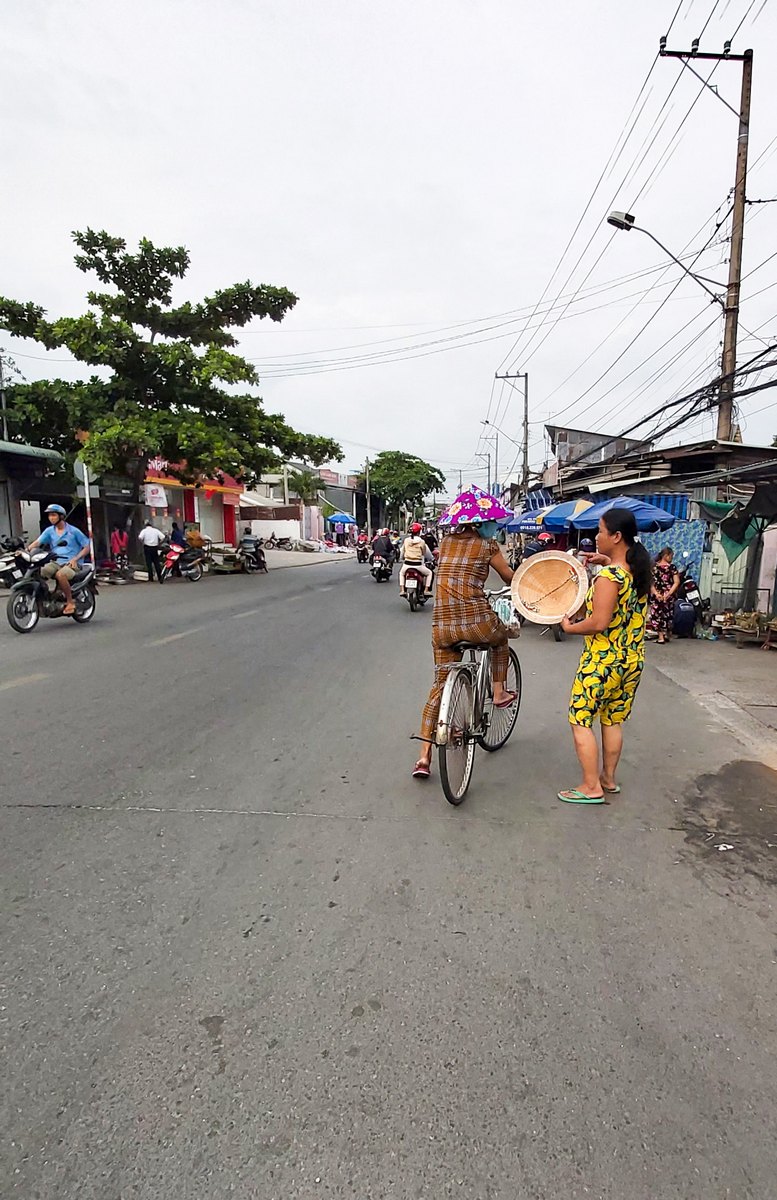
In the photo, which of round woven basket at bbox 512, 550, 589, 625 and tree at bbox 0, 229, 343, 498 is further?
tree at bbox 0, 229, 343, 498

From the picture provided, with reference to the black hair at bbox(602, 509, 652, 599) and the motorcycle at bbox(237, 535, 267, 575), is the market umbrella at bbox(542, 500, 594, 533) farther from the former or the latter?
the motorcycle at bbox(237, 535, 267, 575)

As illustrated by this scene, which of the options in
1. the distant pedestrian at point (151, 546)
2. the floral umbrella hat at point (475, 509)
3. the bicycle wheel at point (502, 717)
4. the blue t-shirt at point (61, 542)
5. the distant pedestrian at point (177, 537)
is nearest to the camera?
the floral umbrella hat at point (475, 509)

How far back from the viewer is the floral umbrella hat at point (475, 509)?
13.0 ft

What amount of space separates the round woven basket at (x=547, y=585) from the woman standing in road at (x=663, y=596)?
6.38 metres

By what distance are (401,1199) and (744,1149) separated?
90 cm

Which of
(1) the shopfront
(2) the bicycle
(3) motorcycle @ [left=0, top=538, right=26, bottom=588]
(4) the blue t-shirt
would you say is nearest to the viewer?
(2) the bicycle

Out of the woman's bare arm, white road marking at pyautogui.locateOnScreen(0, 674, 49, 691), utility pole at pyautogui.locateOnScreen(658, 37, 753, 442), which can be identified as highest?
utility pole at pyautogui.locateOnScreen(658, 37, 753, 442)

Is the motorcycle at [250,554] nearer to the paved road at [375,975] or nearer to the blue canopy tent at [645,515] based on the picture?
the blue canopy tent at [645,515]

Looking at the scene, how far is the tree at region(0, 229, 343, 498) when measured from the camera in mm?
16828

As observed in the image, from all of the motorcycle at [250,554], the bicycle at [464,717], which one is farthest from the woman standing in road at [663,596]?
the motorcycle at [250,554]

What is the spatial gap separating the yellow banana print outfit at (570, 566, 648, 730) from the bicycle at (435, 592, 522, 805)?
59 cm

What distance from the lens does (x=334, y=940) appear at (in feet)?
8.18

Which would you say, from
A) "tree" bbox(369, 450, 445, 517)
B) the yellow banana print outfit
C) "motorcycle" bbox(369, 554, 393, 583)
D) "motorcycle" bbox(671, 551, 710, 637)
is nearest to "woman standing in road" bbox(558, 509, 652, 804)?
the yellow banana print outfit

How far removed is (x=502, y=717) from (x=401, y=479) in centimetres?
5565
